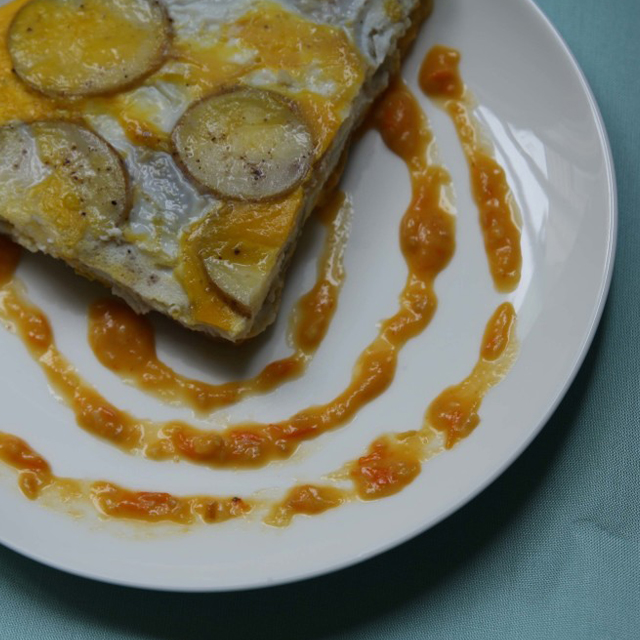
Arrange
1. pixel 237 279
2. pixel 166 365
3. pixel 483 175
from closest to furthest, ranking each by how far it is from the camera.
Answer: pixel 237 279, pixel 166 365, pixel 483 175

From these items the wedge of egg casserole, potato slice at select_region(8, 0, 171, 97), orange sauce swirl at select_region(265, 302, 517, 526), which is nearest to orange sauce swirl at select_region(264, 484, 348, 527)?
orange sauce swirl at select_region(265, 302, 517, 526)

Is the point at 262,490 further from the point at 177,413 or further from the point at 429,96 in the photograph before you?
the point at 429,96

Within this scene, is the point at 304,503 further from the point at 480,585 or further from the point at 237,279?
the point at 237,279

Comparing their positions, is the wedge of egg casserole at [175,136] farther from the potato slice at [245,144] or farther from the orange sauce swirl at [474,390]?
the orange sauce swirl at [474,390]

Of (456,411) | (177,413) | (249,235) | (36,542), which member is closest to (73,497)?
(36,542)

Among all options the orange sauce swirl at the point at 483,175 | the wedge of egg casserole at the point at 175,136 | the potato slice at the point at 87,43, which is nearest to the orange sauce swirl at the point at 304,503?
the wedge of egg casserole at the point at 175,136

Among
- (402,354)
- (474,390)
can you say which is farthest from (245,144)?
(474,390)
